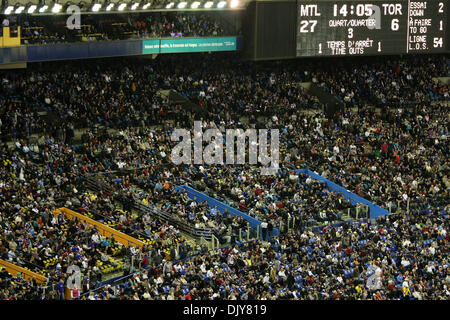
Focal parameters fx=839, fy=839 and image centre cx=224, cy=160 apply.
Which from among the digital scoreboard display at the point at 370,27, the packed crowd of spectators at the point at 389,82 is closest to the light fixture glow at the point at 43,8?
the digital scoreboard display at the point at 370,27

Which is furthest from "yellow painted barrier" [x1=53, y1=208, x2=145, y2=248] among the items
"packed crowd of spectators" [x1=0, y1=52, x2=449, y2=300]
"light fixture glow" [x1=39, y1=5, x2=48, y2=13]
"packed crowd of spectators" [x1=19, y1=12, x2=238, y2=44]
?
"packed crowd of spectators" [x1=19, y1=12, x2=238, y2=44]

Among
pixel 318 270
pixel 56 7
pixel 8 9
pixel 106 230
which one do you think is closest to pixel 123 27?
pixel 56 7

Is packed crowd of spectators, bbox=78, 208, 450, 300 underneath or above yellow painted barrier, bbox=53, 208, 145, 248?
underneath

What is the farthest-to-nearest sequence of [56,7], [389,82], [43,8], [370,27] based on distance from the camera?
[389,82] < [370,27] < [56,7] < [43,8]

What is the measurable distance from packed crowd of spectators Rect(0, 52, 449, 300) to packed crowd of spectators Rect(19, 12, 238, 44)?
7.01 ft

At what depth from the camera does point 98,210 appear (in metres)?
28.3

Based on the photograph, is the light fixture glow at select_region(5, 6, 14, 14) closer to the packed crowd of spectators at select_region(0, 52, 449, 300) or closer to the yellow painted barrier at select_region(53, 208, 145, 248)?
the packed crowd of spectators at select_region(0, 52, 449, 300)

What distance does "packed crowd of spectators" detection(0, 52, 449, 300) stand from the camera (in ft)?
83.5

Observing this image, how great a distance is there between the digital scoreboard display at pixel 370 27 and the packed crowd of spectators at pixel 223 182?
3.90 meters

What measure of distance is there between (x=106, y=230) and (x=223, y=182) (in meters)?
6.04

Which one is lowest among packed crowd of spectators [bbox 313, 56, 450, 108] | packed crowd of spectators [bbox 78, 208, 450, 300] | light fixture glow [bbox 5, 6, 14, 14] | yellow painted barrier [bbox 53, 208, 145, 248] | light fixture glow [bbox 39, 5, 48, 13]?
packed crowd of spectators [bbox 78, 208, 450, 300]

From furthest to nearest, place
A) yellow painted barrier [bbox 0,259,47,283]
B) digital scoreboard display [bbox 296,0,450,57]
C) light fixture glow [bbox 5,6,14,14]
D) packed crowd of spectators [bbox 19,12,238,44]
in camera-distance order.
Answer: digital scoreboard display [bbox 296,0,450,57] → packed crowd of spectators [bbox 19,12,238,44] → light fixture glow [bbox 5,6,14,14] → yellow painted barrier [bbox 0,259,47,283]

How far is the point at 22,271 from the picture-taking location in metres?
24.5

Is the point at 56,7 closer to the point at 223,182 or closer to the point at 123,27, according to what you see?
the point at 123,27
